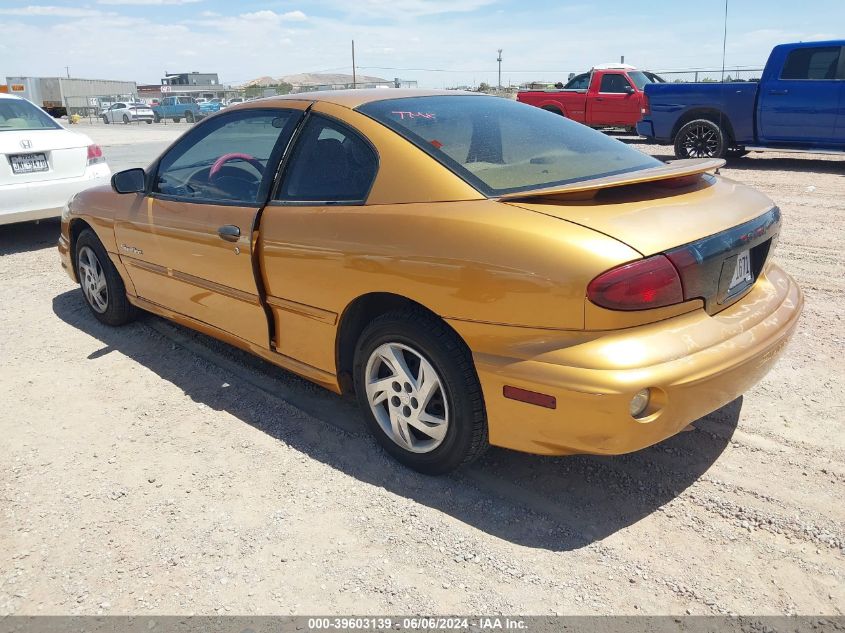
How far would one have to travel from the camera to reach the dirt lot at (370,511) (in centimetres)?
234

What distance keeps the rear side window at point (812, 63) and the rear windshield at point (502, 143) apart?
9.25 m

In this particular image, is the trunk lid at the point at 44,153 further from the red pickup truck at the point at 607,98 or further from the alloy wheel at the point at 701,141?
the red pickup truck at the point at 607,98

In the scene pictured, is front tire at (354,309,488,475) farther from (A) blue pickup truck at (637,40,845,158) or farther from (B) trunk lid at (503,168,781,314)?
(A) blue pickup truck at (637,40,845,158)

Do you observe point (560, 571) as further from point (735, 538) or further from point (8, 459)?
point (8, 459)

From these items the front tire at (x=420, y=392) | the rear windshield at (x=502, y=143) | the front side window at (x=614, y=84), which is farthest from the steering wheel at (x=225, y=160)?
the front side window at (x=614, y=84)

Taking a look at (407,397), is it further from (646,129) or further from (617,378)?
(646,129)

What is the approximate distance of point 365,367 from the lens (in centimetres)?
304

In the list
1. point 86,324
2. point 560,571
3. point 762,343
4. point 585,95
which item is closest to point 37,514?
point 560,571

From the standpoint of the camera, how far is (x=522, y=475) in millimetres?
2996

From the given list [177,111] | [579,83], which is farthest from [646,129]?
[177,111]

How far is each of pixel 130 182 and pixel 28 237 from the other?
4944 millimetres

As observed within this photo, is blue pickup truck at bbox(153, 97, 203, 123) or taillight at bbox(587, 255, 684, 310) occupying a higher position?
blue pickup truck at bbox(153, 97, 203, 123)

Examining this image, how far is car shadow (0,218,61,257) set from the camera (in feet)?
24.9

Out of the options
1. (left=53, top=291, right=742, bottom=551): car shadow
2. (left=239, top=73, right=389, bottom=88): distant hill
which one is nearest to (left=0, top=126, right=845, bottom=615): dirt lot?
(left=53, top=291, right=742, bottom=551): car shadow
